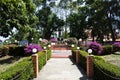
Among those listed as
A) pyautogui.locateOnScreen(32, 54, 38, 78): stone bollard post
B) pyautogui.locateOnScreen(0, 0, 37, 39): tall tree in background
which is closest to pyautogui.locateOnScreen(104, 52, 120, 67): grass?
pyautogui.locateOnScreen(32, 54, 38, 78): stone bollard post

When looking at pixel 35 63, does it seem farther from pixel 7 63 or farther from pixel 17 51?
pixel 17 51

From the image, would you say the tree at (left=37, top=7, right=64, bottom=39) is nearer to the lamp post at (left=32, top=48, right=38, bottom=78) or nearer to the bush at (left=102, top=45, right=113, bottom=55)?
the bush at (left=102, top=45, right=113, bottom=55)

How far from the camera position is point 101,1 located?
52.0 m

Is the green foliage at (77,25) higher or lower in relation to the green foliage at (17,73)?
higher

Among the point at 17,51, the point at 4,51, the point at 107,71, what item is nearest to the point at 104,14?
the point at 17,51

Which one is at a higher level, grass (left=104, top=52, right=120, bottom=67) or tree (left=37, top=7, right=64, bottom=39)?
tree (left=37, top=7, right=64, bottom=39)

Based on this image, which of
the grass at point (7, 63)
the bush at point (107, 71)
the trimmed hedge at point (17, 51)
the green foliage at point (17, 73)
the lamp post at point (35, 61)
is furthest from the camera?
the trimmed hedge at point (17, 51)

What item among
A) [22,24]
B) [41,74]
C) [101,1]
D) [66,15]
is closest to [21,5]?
[22,24]

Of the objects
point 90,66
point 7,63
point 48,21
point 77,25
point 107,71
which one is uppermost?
point 48,21

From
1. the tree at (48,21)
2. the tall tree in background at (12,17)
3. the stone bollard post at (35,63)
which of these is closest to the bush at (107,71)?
the stone bollard post at (35,63)

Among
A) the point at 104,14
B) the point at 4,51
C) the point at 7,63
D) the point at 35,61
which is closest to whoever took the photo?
the point at 35,61

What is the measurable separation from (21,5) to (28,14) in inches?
144

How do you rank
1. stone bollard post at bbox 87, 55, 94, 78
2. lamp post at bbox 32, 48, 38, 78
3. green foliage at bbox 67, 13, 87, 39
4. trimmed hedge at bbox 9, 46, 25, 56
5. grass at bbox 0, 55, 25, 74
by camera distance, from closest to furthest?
stone bollard post at bbox 87, 55, 94, 78, lamp post at bbox 32, 48, 38, 78, grass at bbox 0, 55, 25, 74, trimmed hedge at bbox 9, 46, 25, 56, green foliage at bbox 67, 13, 87, 39

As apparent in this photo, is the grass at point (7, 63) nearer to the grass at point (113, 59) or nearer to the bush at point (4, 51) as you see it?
the bush at point (4, 51)
